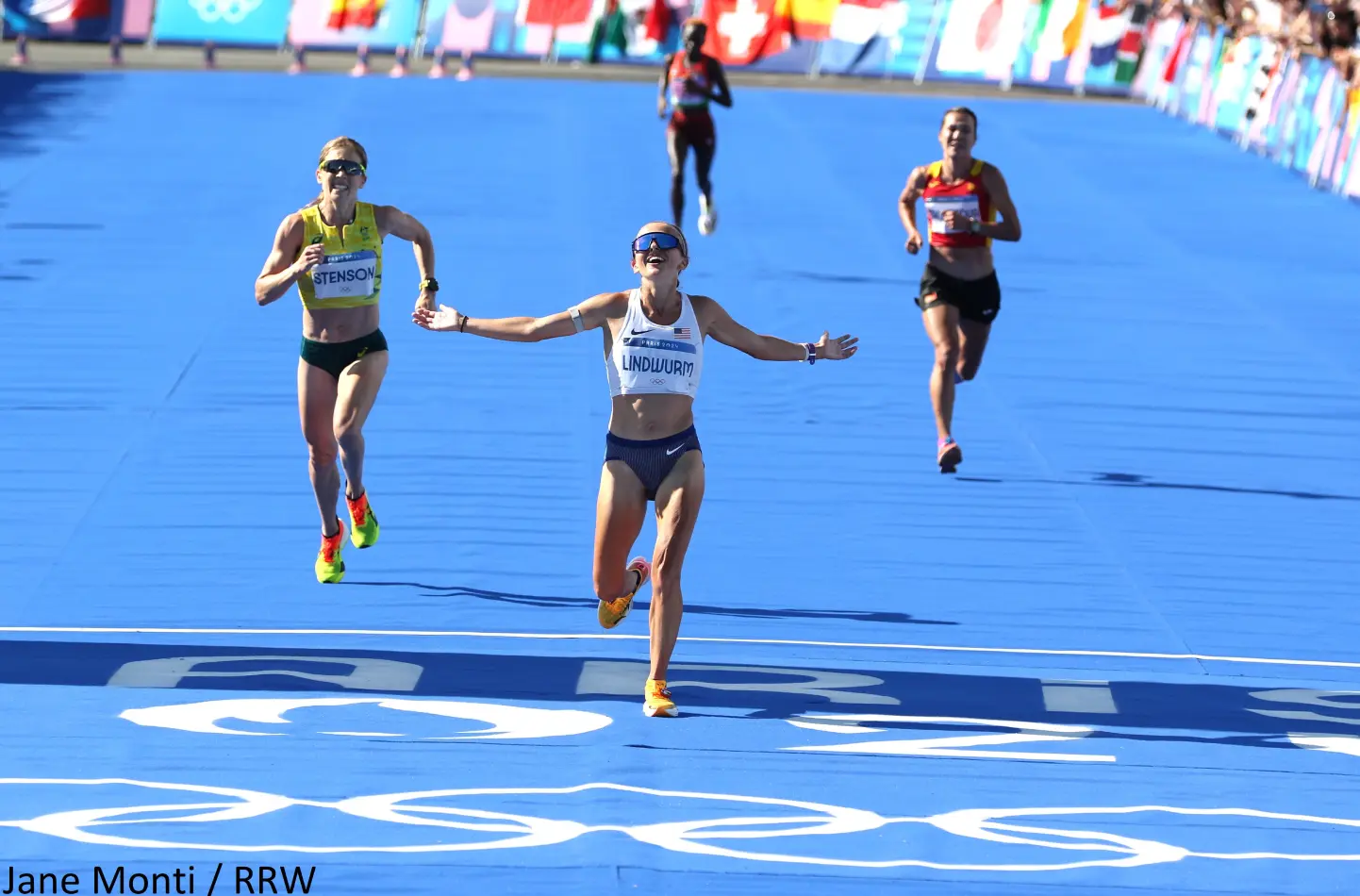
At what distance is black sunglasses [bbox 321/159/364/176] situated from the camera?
10242 mm

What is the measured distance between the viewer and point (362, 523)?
36.9 feet

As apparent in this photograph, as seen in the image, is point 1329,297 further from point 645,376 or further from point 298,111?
point 298,111

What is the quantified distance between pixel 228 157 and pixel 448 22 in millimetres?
11020

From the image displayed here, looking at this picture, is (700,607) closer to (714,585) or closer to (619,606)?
(714,585)

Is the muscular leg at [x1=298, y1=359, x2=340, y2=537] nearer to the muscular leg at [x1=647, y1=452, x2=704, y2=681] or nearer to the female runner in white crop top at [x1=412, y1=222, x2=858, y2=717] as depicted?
the female runner in white crop top at [x1=412, y1=222, x2=858, y2=717]

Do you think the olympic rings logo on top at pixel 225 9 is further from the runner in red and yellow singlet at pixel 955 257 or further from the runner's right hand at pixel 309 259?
the runner's right hand at pixel 309 259

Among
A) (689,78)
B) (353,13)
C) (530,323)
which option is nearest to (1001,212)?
(530,323)

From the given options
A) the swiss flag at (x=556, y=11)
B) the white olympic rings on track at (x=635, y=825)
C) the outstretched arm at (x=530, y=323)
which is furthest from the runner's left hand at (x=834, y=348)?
the swiss flag at (x=556, y=11)

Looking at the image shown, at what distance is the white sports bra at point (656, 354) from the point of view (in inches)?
352

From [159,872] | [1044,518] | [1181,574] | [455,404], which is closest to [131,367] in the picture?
[455,404]

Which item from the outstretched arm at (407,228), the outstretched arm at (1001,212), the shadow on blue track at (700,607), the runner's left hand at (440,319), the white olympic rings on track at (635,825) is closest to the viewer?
the white olympic rings on track at (635,825)

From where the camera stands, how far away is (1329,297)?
19.7 meters

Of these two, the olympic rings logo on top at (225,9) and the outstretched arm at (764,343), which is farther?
the olympic rings logo on top at (225,9)

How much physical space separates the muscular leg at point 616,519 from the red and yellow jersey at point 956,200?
4.80 metres
